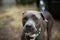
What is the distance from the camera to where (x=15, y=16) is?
24.2 feet

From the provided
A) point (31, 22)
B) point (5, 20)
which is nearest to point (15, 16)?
point (5, 20)

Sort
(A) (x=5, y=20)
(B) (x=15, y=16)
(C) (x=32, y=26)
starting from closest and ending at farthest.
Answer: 1. (C) (x=32, y=26)
2. (A) (x=5, y=20)
3. (B) (x=15, y=16)

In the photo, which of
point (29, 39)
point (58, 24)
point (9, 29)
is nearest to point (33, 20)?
point (29, 39)

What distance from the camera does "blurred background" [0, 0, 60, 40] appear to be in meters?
5.75

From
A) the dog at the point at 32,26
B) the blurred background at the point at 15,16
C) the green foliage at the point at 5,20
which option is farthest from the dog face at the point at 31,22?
the green foliage at the point at 5,20

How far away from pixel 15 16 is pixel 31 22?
12.8ft

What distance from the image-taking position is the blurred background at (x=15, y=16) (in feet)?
18.9

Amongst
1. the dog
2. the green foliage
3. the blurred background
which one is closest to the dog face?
the dog

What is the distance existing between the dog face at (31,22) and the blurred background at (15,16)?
908 mm

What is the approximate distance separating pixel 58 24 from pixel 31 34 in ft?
9.99

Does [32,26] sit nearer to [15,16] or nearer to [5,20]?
[5,20]

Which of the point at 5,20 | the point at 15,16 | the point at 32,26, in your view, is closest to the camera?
the point at 32,26

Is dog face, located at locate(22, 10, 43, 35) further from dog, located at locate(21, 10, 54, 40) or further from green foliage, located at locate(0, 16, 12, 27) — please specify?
green foliage, located at locate(0, 16, 12, 27)

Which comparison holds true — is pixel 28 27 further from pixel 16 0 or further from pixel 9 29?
pixel 16 0
